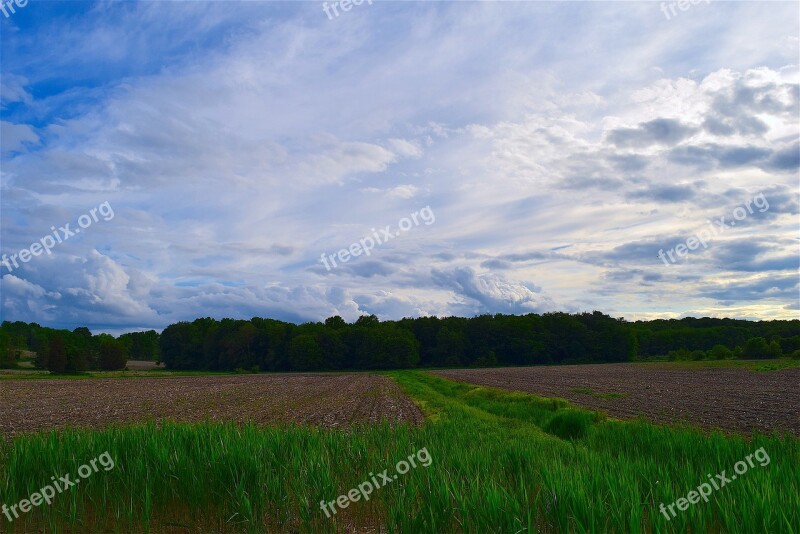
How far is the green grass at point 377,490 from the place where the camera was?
6.51 m

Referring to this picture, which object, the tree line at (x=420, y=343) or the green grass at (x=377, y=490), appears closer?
the green grass at (x=377, y=490)

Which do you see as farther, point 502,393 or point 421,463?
point 502,393

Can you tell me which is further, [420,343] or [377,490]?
[420,343]

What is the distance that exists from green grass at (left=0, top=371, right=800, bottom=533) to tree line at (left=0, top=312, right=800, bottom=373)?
13078 cm

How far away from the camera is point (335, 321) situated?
185 meters

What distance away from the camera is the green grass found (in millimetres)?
6508

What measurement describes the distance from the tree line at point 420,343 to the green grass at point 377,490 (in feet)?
429

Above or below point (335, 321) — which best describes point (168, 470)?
below

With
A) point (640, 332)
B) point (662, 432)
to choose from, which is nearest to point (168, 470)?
point (662, 432)

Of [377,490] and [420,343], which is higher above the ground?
[420,343]

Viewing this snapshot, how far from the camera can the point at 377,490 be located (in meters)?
8.86

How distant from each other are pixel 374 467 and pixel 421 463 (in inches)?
40.7

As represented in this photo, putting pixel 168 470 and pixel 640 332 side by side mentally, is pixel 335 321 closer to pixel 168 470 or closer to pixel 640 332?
pixel 640 332

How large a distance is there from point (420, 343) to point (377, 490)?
5889 inches
